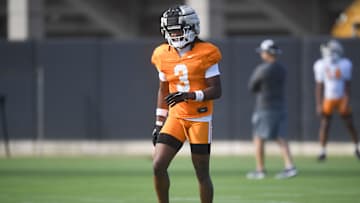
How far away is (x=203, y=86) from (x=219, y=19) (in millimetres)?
16280

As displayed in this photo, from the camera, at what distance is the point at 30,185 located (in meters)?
15.9

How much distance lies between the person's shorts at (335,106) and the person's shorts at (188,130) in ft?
33.3

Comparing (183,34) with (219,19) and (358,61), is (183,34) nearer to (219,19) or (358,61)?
(358,61)

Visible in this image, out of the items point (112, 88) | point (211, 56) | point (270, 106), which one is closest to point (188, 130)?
point (211, 56)

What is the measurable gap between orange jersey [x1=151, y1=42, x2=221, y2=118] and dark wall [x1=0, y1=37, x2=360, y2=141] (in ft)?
39.7

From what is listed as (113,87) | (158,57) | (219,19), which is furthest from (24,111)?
(158,57)

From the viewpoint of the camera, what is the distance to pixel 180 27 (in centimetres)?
1082

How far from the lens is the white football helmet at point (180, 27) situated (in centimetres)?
1083

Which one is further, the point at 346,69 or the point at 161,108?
the point at 346,69

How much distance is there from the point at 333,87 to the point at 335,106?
41cm

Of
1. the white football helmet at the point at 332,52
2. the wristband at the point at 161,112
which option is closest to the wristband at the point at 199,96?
the wristband at the point at 161,112

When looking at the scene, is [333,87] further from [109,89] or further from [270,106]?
[109,89]

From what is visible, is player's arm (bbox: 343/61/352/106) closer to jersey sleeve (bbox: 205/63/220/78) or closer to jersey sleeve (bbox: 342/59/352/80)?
jersey sleeve (bbox: 342/59/352/80)

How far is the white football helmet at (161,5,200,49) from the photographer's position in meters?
10.8
